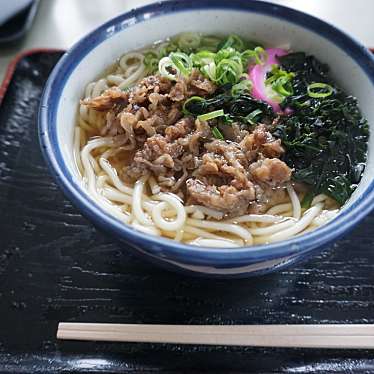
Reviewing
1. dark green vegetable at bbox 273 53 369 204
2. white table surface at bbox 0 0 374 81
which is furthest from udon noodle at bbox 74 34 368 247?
white table surface at bbox 0 0 374 81

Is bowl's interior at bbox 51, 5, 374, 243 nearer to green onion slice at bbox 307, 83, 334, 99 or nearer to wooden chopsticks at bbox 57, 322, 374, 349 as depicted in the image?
green onion slice at bbox 307, 83, 334, 99

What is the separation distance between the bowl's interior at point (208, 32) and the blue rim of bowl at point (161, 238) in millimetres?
15

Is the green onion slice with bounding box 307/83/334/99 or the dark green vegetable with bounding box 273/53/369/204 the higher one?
the green onion slice with bounding box 307/83/334/99

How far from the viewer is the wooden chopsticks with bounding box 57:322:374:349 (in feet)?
5.47

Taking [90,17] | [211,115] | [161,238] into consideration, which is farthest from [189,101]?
[90,17]

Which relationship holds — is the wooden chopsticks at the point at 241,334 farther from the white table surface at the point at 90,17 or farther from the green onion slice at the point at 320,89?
the white table surface at the point at 90,17

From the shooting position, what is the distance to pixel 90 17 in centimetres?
352

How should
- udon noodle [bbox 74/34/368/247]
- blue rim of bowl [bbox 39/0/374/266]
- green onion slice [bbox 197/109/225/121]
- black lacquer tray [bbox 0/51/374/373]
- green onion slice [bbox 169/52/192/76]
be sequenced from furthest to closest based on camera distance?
green onion slice [bbox 169/52/192/76], green onion slice [bbox 197/109/225/121], udon noodle [bbox 74/34/368/247], black lacquer tray [bbox 0/51/374/373], blue rim of bowl [bbox 39/0/374/266]

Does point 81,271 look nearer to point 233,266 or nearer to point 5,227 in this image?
point 5,227

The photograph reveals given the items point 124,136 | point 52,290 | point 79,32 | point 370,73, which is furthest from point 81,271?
point 79,32

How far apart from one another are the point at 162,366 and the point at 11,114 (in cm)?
149

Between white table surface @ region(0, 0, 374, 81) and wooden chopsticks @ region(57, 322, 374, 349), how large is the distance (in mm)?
2025

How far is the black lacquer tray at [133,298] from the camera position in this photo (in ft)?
5.47

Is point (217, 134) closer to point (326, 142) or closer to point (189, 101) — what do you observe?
point (189, 101)
